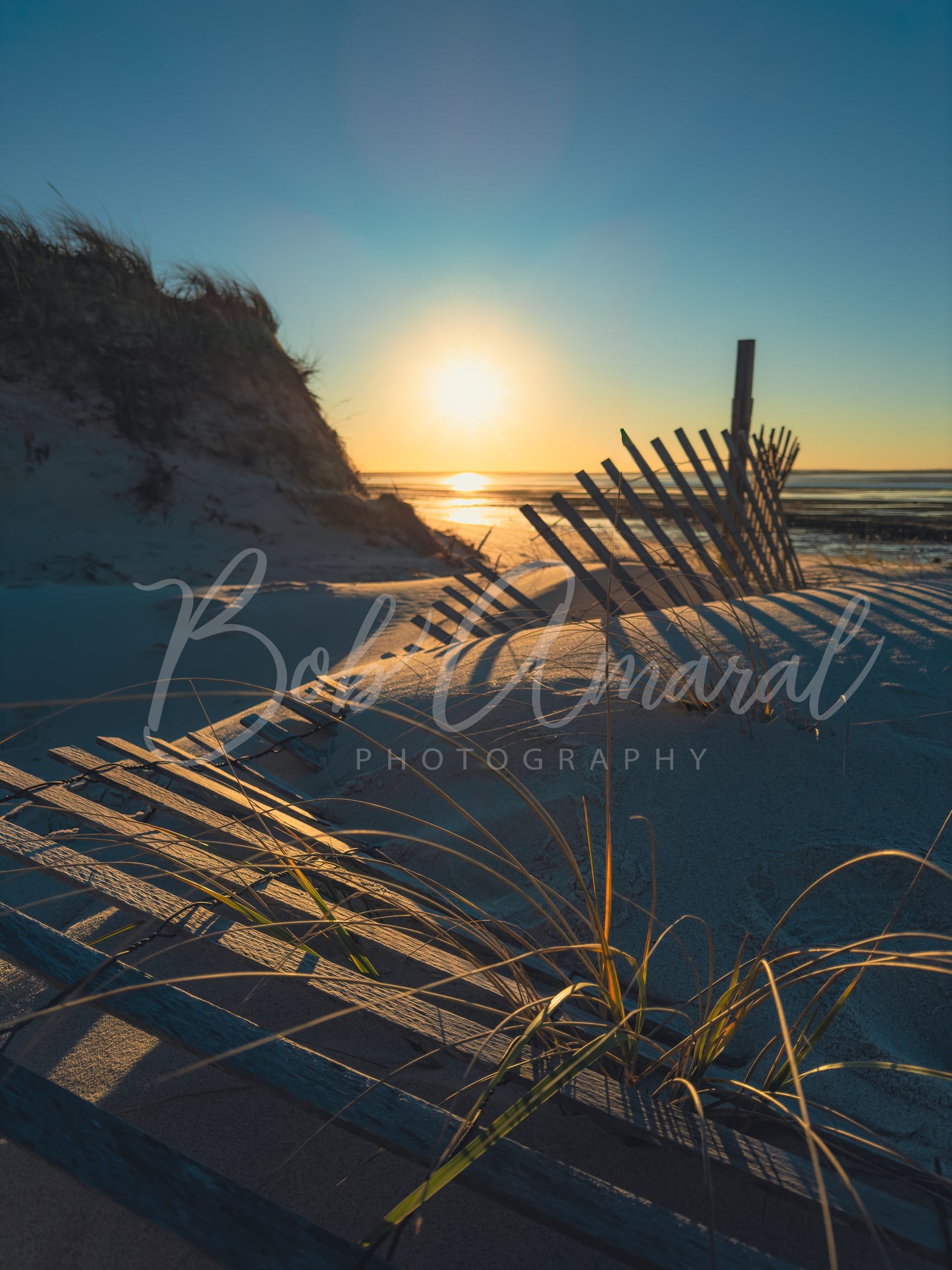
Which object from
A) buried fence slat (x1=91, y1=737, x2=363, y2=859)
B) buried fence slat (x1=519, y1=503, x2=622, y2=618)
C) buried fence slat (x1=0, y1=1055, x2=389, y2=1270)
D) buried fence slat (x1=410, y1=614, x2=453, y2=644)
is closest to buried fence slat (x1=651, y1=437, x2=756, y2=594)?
buried fence slat (x1=519, y1=503, x2=622, y2=618)

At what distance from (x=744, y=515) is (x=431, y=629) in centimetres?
264

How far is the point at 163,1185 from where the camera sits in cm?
89

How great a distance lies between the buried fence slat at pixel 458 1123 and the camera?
89 cm

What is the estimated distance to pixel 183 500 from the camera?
8438 mm

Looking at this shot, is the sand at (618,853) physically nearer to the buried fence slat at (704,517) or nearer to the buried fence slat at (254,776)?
the buried fence slat at (254,776)

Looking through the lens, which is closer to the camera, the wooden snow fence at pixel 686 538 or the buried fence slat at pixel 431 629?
the wooden snow fence at pixel 686 538

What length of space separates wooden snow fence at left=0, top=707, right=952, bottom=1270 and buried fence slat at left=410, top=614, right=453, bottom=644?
9.29 feet

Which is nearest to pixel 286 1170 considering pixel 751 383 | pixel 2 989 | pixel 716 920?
pixel 2 989

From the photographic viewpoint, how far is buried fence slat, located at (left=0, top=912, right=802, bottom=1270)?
862mm

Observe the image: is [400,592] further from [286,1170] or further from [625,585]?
[286,1170]

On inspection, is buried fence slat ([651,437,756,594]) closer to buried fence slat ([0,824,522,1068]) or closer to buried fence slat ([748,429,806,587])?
buried fence slat ([748,429,806,587])

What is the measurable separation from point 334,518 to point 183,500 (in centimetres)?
193

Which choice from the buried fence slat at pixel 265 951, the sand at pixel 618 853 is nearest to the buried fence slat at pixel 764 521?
the sand at pixel 618 853

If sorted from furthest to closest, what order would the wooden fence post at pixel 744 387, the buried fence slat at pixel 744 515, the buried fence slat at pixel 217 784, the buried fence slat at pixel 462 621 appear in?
1. the wooden fence post at pixel 744 387
2. the buried fence slat at pixel 744 515
3. the buried fence slat at pixel 462 621
4. the buried fence slat at pixel 217 784
